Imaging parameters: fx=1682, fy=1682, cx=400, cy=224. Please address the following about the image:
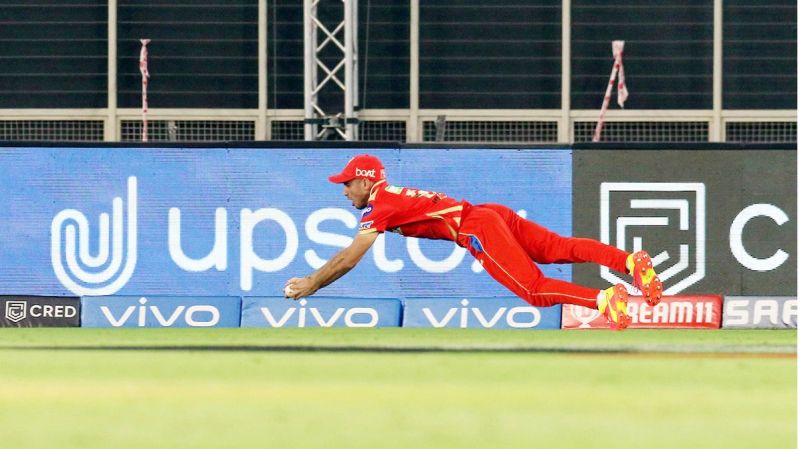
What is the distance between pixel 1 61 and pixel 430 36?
7016 mm

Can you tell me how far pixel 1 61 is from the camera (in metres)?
27.5

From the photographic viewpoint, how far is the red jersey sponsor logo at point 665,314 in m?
16.3

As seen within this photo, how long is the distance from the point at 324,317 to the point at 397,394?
25.0 feet

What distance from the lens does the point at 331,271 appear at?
12242mm

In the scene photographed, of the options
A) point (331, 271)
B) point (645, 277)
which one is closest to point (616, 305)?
point (645, 277)

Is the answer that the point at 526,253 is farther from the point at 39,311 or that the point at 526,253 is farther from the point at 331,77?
the point at 331,77

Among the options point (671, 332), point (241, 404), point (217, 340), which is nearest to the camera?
point (241, 404)

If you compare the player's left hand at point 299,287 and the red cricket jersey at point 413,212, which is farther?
the red cricket jersey at point 413,212

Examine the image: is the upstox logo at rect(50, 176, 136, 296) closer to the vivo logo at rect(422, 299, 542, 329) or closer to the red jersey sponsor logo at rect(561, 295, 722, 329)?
the vivo logo at rect(422, 299, 542, 329)

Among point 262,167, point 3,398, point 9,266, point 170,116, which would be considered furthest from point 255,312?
point 170,116

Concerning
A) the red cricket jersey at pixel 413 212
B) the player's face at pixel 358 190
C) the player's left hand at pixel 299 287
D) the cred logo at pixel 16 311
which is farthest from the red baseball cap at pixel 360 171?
the cred logo at pixel 16 311

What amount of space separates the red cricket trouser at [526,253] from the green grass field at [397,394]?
439 millimetres

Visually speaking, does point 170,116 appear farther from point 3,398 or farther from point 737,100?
point 3,398

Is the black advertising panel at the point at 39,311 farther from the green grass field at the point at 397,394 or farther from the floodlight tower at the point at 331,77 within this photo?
the floodlight tower at the point at 331,77
